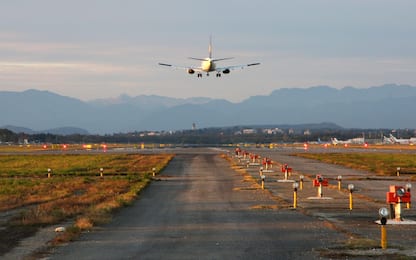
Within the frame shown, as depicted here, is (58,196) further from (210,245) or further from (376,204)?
(210,245)

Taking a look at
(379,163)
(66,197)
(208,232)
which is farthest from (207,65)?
(208,232)

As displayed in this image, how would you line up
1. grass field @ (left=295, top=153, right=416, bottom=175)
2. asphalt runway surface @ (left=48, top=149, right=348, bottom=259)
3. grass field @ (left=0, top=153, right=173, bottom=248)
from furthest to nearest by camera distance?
grass field @ (left=295, top=153, right=416, bottom=175), grass field @ (left=0, top=153, right=173, bottom=248), asphalt runway surface @ (left=48, top=149, right=348, bottom=259)

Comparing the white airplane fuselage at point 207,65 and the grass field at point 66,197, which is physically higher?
the white airplane fuselage at point 207,65

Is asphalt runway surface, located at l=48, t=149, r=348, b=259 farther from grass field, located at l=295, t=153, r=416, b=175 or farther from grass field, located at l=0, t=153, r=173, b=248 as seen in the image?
grass field, located at l=295, t=153, r=416, b=175

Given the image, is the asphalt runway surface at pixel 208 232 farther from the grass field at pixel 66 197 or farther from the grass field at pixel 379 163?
the grass field at pixel 379 163

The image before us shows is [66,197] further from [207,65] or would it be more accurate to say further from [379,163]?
[379,163]

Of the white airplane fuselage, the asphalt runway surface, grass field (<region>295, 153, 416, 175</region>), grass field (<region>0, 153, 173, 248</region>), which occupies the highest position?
the white airplane fuselage

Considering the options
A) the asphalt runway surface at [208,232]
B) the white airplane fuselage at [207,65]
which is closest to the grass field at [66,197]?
the asphalt runway surface at [208,232]

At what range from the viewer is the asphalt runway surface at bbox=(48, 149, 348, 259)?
17.7 meters

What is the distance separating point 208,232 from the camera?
70.9ft

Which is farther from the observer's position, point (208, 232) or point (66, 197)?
point (66, 197)

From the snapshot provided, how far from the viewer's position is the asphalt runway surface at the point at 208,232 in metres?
17.7

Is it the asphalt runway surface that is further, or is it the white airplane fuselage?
the white airplane fuselage

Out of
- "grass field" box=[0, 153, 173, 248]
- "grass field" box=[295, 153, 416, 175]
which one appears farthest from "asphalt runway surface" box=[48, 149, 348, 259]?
"grass field" box=[295, 153, 416, 175]
